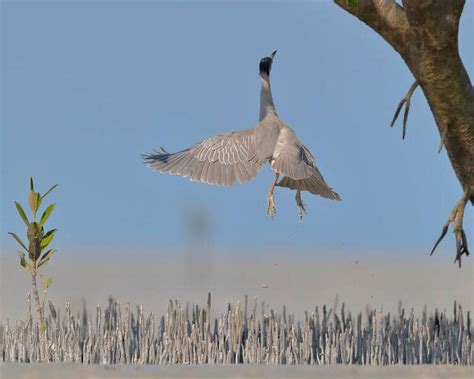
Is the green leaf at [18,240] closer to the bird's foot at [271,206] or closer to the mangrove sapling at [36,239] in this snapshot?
the mangrove sapling at [36,239]

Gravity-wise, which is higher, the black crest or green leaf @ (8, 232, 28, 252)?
the black crest

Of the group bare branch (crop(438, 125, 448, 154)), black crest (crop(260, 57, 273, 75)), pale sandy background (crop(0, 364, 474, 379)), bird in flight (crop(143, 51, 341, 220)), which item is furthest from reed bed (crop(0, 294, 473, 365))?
black crest (crop(260, 57, 273, 75))

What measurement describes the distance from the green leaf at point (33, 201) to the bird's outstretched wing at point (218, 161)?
1.24 metres

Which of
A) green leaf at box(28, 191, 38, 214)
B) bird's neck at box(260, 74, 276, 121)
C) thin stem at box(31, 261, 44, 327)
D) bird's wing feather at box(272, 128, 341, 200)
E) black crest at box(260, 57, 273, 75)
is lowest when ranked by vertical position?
thin stem at box(31, 261, 44, 327)

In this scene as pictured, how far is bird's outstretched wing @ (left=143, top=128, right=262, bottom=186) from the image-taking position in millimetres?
9164

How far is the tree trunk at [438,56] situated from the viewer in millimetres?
8477

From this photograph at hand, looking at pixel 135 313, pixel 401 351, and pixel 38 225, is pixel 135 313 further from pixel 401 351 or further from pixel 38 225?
pixel 401 351

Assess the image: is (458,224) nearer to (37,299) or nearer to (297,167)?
(297,167)

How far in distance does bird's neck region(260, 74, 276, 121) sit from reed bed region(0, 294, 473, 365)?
6.91 feet

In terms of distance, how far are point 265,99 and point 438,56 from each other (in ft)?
6.42

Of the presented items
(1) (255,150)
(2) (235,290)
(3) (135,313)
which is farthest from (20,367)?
(2) (235,290)

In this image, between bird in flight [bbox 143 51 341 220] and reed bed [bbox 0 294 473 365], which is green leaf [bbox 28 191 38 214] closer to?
reed bed [bbox 0 294 473 365]

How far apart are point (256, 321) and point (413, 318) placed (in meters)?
1.37

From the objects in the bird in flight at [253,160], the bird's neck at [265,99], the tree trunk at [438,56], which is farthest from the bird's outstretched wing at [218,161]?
the tree trunk at [438,56]
